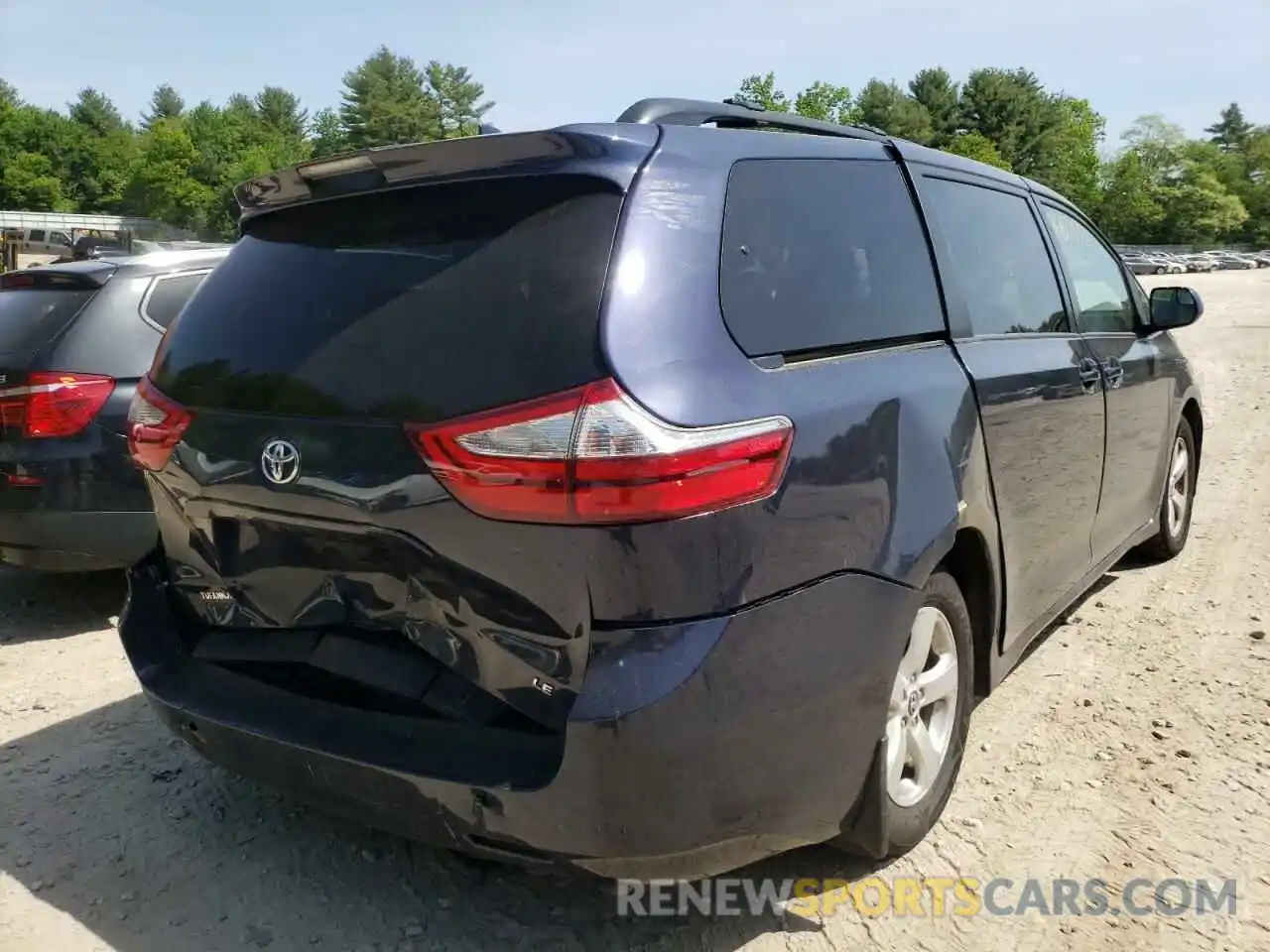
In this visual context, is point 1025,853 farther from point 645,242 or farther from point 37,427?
point 37,427

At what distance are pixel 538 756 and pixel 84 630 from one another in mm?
3569

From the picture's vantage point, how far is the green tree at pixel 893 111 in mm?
86506

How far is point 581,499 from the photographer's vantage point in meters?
1.99

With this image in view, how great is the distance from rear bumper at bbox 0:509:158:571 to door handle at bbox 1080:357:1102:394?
377cm

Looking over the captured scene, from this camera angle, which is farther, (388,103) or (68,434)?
(388,103)

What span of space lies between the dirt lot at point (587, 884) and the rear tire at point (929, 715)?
0.54 ft

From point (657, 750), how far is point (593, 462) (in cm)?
56

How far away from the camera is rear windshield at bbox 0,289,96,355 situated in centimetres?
450

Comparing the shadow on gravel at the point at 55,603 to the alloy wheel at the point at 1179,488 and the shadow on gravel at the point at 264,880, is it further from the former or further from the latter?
the alloy wheel at the point at 1179,488

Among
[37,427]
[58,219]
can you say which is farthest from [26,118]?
[37,427]

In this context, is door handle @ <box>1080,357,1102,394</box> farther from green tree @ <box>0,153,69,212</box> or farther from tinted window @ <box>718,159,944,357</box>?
green tree @ <box>0,153,69,212</box>

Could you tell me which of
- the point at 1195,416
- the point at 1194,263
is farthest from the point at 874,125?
the point at 1195,416

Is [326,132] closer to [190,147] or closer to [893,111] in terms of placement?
[190,147]

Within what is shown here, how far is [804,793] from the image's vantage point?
224 centimetres
